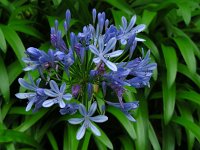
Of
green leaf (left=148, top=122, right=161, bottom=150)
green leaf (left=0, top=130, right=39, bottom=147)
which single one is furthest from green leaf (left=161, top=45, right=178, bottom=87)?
green leaf (left=0, top=130, right=39, bottom=147)

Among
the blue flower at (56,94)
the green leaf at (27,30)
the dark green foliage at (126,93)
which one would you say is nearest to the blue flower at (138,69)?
the blue flower at (56,94)

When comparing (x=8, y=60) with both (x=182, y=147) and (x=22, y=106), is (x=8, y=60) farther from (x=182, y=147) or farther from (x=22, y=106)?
(x=182, y=147)

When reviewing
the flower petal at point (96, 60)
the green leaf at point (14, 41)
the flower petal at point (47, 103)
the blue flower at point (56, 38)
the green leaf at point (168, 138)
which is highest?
the green leaf at point (14, 41)

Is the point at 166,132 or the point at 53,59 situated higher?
the point at 53,59

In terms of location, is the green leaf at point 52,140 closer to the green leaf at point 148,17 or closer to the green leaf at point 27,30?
the green leaf at point 27,30

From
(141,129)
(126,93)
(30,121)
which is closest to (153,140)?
(141,129)

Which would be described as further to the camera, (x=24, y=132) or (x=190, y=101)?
(x=190, y=101)

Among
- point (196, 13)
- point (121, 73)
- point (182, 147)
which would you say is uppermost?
point (196, 13)

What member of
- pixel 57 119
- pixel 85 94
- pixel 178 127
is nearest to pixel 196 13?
pixel 178 127

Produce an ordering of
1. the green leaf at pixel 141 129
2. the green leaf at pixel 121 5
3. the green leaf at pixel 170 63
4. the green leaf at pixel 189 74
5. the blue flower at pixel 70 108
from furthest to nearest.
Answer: the green leaf at pixel 121 5 → the green leaf at pixel 189 74 → the green leaf at pixel 170 63 → the green leaf at pixel 141 129 → the blue flower at pixel 70 108
